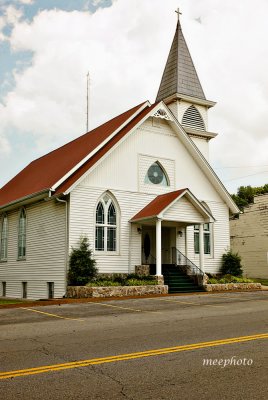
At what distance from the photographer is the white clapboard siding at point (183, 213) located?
21594mm

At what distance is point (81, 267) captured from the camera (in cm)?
1994

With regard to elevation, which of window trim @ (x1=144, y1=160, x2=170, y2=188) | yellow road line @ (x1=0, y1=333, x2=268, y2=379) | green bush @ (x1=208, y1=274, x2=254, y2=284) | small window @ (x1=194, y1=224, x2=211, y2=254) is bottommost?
yellow road line @ (x1=0, y1=333, x2=268, y2=379)

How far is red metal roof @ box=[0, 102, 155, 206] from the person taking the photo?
857 inches

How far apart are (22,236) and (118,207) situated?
5.78 m

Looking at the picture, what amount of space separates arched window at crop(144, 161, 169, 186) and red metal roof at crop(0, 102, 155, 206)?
98.2 inches

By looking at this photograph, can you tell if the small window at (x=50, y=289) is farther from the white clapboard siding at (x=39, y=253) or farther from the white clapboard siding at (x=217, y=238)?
the white clapboard siding at (x=217, y=238)

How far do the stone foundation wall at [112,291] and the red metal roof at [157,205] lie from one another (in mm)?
3199

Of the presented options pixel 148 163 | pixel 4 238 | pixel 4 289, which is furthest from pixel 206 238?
pixel 4 289

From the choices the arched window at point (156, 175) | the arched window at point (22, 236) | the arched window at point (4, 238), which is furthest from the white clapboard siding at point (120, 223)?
the arched window at point (4, 238)

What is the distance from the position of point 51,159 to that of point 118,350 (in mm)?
21719

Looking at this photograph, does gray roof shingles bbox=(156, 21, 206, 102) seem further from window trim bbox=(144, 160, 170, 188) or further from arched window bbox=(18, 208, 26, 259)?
arched window bbox=(18, 208, 26, 259)

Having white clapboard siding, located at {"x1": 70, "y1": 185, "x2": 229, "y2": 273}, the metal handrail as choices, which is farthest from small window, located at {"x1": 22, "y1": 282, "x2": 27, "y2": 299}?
the metal handrail

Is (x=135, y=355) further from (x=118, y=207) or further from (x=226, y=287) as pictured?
(x=226, y=287)

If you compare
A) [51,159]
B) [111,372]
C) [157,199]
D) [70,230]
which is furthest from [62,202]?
[111,372]
